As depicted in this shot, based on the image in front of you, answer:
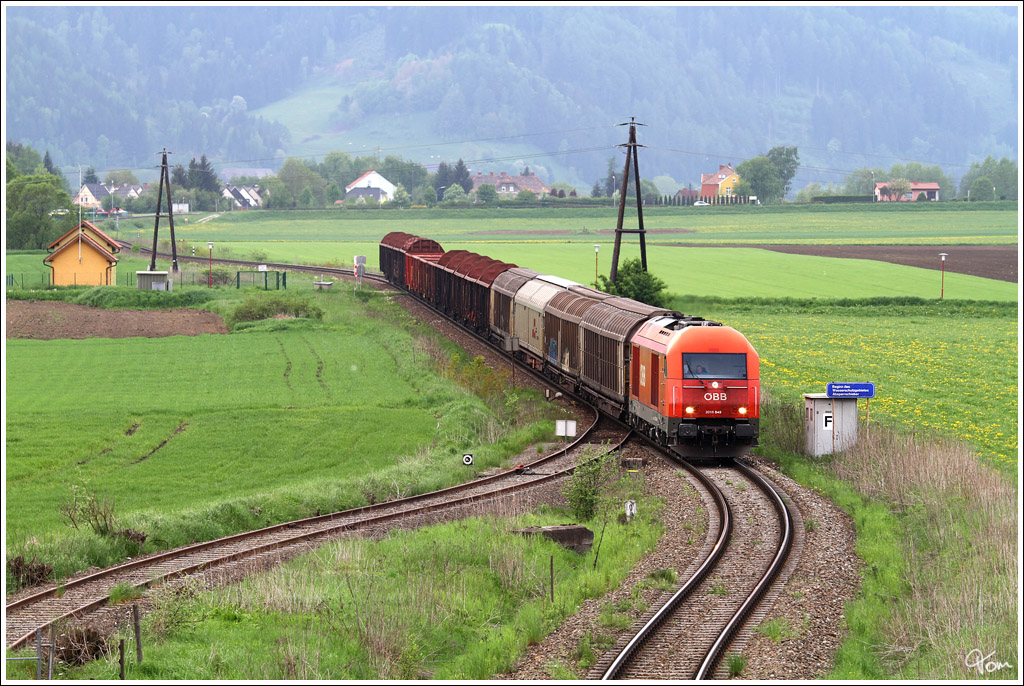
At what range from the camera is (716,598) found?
19.1m

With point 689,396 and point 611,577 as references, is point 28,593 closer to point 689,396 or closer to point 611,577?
point 611,577

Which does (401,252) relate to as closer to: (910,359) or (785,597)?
(910,359)

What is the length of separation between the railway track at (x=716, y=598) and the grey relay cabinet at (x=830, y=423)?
5284mm

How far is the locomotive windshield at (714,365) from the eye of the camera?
28.6 m

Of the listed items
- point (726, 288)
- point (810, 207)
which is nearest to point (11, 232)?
point (726, 288)

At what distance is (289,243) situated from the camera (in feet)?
484

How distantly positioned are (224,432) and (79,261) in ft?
177

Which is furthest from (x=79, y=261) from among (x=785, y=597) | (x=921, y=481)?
(x=785, y=597)

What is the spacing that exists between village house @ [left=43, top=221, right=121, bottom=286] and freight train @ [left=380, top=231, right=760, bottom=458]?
4448 centimetres

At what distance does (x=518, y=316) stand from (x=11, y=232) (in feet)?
261

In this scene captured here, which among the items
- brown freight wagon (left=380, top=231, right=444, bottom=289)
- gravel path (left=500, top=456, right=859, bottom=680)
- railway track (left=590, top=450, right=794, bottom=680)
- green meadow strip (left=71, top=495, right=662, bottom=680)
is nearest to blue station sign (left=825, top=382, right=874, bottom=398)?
gravel path (left=500, top=456, right=859, bottom=680)

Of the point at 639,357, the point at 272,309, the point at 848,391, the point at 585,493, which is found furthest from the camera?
the point at 272,309

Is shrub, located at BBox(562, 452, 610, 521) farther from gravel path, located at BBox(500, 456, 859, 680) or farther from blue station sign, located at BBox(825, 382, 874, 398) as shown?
blue station sign, located at BBox(825, 382, 874, 398)

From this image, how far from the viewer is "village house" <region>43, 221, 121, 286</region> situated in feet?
270
